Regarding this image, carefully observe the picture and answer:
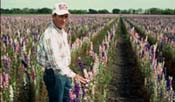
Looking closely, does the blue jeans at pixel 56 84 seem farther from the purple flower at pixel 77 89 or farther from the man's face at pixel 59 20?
the man's face at pixel 59 20

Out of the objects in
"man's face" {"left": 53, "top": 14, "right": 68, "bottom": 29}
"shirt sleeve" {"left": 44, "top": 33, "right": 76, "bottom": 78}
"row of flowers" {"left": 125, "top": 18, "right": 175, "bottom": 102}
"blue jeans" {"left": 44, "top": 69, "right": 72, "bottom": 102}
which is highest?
"man's face" {"left": 53, "top": 14, "right": 68, "bottom": 29}

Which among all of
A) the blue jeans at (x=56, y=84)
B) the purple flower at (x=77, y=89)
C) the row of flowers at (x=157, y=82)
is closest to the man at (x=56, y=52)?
the blue jeans at (x=56, y=84)

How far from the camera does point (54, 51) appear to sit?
16.2 feet

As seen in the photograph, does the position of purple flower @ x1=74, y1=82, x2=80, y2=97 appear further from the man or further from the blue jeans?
the blue jeans

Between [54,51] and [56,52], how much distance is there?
0.03 metres

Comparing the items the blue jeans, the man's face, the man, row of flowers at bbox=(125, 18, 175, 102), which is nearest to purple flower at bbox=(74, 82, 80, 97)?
the man

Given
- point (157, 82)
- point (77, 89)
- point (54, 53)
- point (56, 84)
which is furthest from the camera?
point (157, 82)

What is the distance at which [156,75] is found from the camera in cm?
791

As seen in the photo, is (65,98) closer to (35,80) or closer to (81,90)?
(81,90)

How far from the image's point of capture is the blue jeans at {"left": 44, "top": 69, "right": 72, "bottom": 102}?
5.11 meters

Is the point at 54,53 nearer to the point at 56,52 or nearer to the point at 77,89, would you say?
the point at 56,52

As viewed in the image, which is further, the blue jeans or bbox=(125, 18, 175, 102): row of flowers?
bbox=(125, 18, 175, 102): row of flowers

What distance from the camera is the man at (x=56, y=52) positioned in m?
4.95

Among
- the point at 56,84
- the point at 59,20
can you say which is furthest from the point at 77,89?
the point at 59,20
